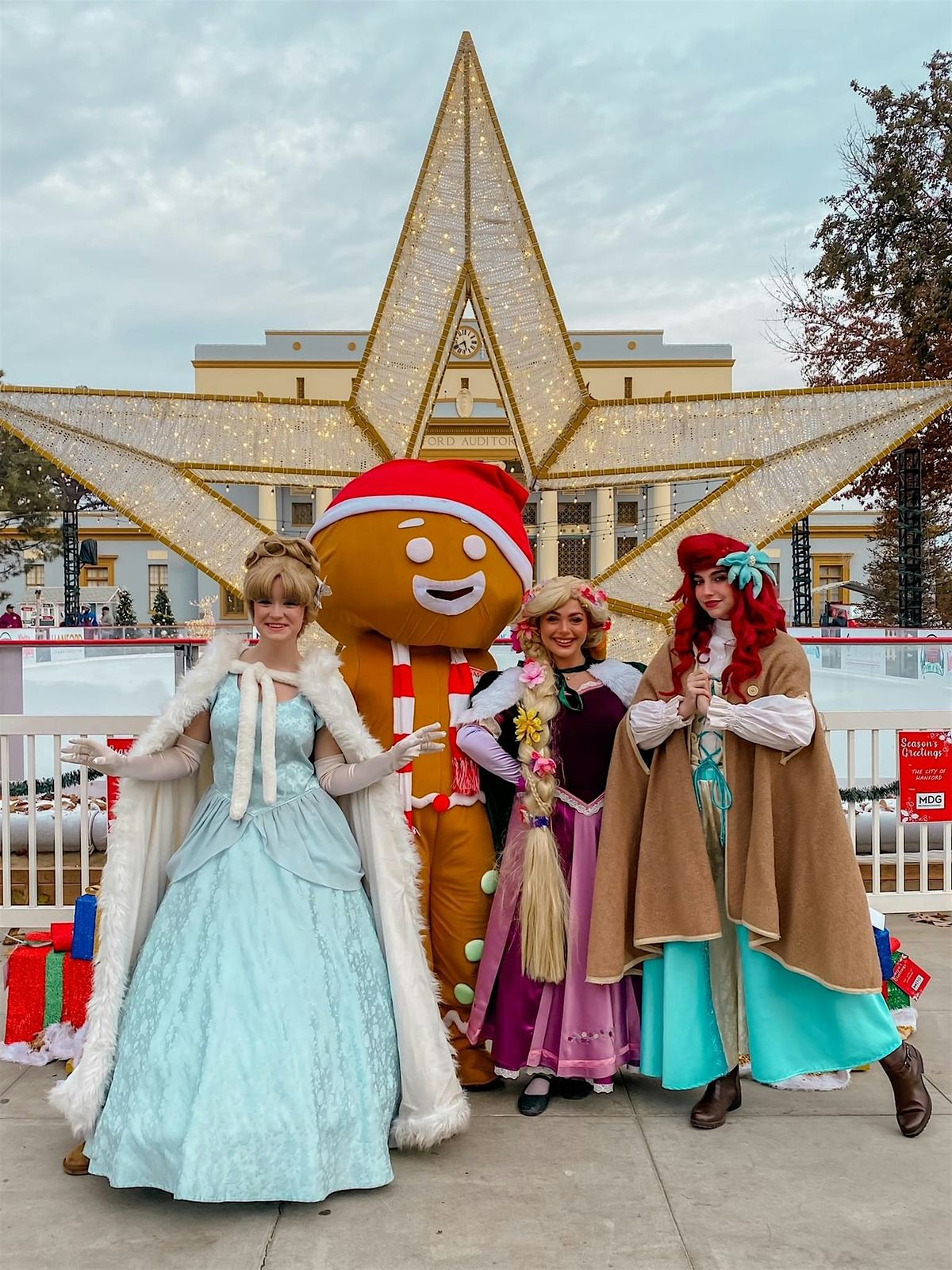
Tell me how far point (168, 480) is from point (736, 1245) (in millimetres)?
3201

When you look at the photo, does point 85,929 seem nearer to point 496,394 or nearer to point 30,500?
point 496,394

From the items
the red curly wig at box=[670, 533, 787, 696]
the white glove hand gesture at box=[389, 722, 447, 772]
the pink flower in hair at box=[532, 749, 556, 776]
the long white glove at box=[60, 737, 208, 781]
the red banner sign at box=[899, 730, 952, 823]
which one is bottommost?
the red banner sign at box=[899, 730, 952, 823]

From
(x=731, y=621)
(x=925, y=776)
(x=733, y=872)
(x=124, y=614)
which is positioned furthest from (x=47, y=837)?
(x=124, y=614)

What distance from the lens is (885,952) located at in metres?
3.41

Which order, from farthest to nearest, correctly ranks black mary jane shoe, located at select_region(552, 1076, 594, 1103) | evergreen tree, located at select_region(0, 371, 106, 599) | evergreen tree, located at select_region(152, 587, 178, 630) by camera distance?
evergreen tree, located at select_region(152, 587, 178, 630), evergreen tree, located at select_region(0, 371, 106, 599), black mary jane shoe, located at select_region(552, 1076, 594, 1103)

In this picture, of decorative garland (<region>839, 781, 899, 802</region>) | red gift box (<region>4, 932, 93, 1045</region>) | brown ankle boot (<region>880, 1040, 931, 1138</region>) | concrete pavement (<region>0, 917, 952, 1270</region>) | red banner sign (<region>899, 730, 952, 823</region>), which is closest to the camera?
concrete pavement (<region>0, 917, 952, 1270</region>)

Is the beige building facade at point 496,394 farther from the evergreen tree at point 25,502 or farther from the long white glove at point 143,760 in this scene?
the long white glove at point 143,760

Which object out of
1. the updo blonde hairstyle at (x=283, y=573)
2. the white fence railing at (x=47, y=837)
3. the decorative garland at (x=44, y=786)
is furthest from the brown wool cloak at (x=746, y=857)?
the decorative garland at (x=44, y=786)

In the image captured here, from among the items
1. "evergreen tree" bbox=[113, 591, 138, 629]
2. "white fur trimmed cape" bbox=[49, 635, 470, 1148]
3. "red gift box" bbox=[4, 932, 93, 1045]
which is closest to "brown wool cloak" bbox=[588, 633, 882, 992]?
"white fur trimmed cape" bbox=[49, 635, 470, 1148]

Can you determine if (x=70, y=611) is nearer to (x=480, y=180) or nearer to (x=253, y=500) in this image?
(x=253, y=500)

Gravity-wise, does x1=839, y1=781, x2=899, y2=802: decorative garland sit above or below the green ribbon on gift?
above

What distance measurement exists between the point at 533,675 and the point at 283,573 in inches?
34.1

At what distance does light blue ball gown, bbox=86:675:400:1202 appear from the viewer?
7.48 ft

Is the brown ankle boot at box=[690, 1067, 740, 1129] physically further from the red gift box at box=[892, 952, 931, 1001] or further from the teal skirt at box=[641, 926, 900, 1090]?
the red gift box at box=[892, 952, 931, 1001]
